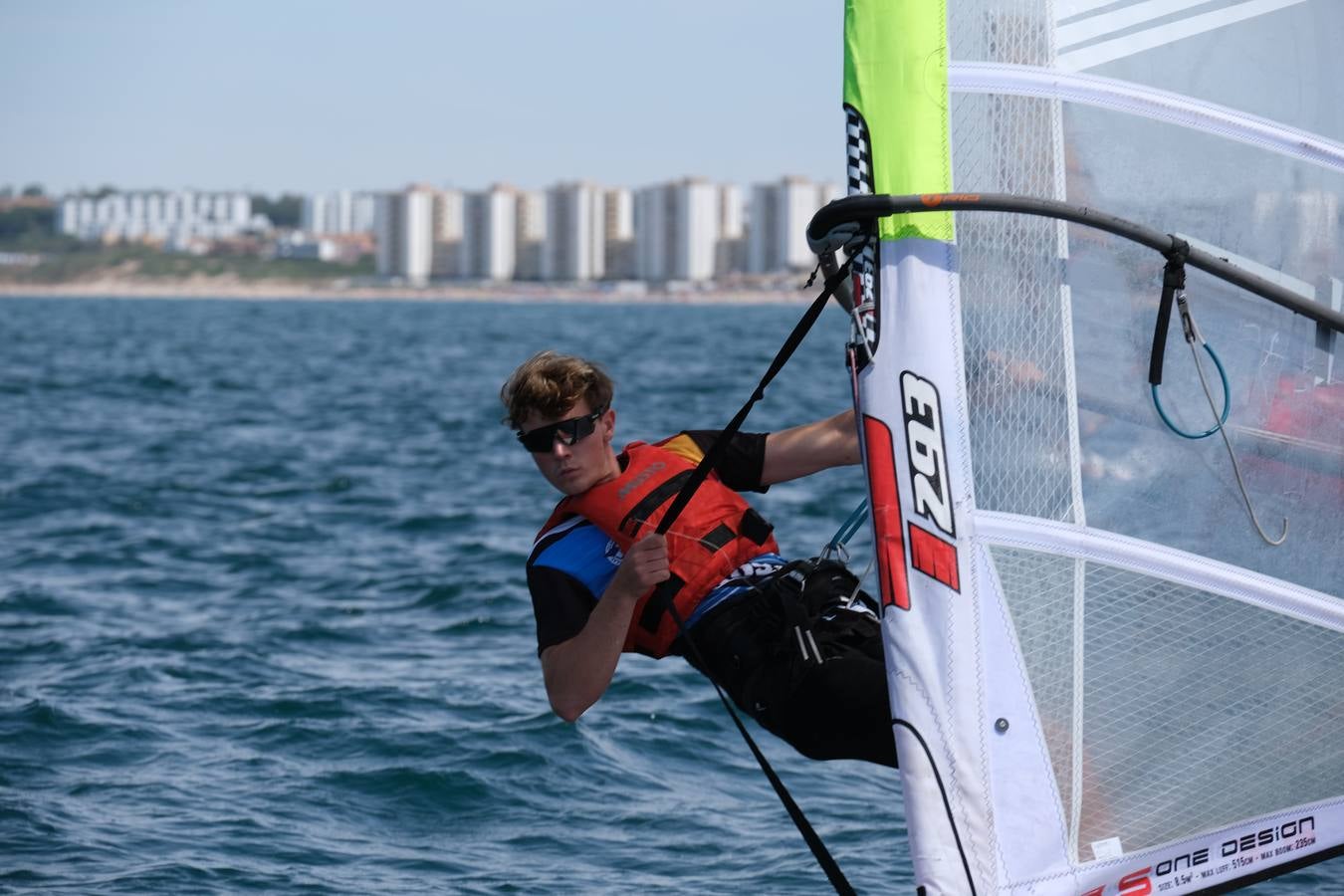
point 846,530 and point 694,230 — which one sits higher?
point 694,230

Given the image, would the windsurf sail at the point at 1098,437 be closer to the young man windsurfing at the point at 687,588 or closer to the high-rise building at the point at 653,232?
the young man windsurfing at the point at 687,588

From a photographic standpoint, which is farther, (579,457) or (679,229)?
(679,229)

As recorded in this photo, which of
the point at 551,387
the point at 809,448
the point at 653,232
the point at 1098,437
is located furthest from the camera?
the point at 653,232

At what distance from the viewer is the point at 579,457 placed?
378 centimetres

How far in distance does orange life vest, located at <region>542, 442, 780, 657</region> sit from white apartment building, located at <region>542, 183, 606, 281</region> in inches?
6062

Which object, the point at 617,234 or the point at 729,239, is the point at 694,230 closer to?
the point at 729,239

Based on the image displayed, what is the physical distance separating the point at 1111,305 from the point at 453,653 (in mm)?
6303

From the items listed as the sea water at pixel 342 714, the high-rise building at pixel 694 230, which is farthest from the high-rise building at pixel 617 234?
the sea water at pixel 342 714

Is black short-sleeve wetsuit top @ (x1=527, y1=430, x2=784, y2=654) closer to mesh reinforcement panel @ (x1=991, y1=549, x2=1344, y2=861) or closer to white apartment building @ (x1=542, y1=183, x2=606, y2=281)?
mesh reinforcement panel @ (x1=991, y1=549, x2=1344, y2=861)

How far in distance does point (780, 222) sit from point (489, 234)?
92.2ft

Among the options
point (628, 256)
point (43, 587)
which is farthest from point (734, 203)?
point (43, 587)

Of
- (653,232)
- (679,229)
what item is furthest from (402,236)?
(679,229)

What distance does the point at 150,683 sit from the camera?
8.18 metres

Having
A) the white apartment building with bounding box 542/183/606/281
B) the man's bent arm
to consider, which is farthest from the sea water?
the white apartment building with bounding box 542/183/606/281
